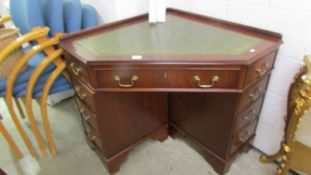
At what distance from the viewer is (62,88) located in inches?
51.5

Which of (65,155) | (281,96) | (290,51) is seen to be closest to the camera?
(290,51)

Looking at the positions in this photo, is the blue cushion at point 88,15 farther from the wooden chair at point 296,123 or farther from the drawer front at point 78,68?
the wooden chair at point 296,123

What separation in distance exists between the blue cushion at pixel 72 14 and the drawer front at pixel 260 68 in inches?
35.8

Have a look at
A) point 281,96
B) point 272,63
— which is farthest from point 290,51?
point 281,96

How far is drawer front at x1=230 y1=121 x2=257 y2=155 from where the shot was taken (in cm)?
117

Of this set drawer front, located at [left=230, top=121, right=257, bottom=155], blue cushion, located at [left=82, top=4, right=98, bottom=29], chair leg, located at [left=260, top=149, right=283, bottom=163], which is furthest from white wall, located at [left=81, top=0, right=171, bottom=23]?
chair leg, located at [left=260, top=149, right=283, bottom=163]

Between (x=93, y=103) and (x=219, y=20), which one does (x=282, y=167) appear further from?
(x=93, y=103)

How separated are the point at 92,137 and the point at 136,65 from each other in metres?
0.60

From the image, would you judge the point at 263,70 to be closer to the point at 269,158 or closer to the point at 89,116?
the point at 269,158

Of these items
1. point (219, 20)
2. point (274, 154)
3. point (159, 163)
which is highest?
point (219, 20)

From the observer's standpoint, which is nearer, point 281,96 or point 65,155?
point 281,96

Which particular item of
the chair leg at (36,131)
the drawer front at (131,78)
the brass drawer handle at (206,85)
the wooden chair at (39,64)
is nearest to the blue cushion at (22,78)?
the wooden chair at (39,64)

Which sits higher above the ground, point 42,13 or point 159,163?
point 42,13

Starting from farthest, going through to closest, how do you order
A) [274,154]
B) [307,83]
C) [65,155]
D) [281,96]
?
[65,155] → [274,154] → [281,96] → [307,83]
